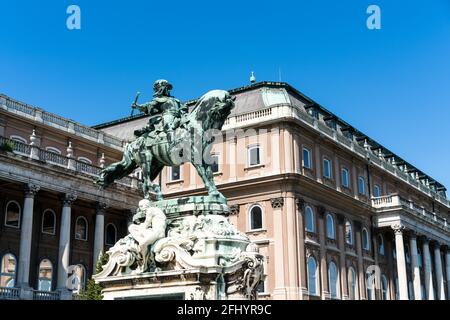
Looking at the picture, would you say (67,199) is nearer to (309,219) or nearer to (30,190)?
(30,190)

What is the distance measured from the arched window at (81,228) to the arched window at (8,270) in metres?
6.26

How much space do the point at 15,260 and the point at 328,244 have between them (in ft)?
78.9

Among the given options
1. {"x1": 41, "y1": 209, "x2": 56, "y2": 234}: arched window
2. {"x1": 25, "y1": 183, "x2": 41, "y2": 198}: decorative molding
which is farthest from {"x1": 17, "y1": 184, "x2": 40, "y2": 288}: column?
{"x1": 41, "y1": 209, "x2": 56, "y2": 234}: arched window

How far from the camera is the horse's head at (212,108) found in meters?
12.4

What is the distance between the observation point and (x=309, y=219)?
4938 centimetres

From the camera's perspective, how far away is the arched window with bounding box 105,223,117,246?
163ft

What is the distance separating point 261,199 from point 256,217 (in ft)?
5.02

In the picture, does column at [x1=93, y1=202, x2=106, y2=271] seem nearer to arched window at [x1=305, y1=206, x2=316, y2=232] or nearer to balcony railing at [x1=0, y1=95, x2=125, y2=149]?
balcony railing at [x1=0, y1=95, x2=125, y2=149]

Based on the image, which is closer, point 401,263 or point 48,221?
point 48,221

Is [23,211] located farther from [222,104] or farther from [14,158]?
[222,104]

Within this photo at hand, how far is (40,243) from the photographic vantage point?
44062 millimetres

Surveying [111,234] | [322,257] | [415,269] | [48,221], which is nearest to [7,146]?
[48,221]

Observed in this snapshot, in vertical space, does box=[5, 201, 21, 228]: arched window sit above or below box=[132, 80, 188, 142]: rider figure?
above
